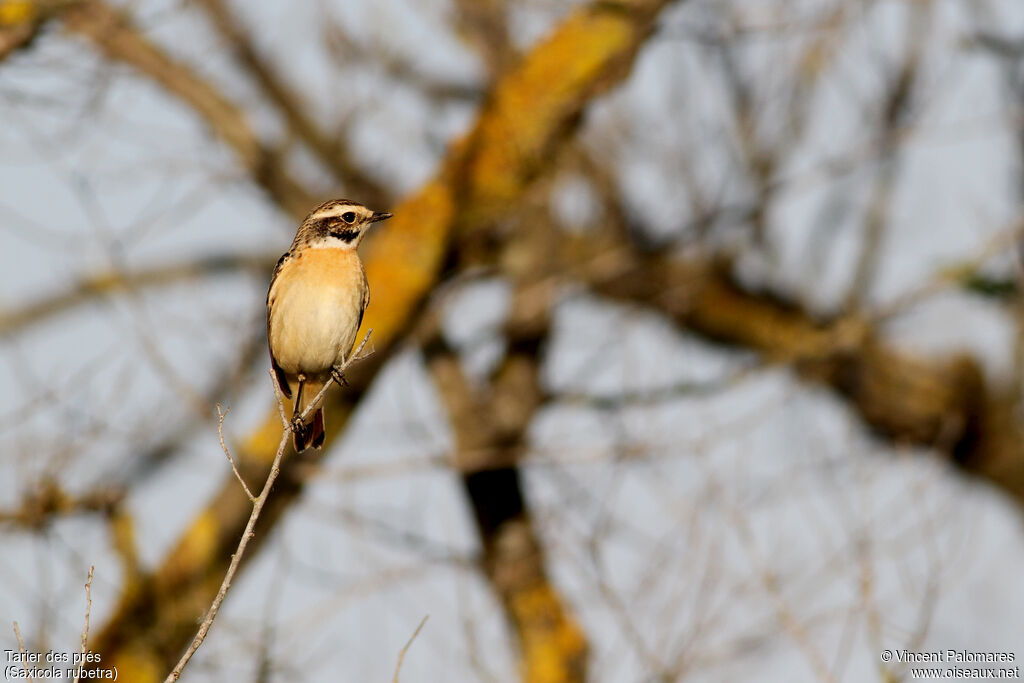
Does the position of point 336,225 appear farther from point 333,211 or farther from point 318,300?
point 318,300

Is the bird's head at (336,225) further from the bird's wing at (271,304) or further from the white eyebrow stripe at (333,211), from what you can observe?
the bird's wing at (271,304)

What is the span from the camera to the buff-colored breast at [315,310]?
18.7 ft

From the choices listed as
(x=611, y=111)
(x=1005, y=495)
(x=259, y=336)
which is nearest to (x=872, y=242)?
(x=611, y=111)

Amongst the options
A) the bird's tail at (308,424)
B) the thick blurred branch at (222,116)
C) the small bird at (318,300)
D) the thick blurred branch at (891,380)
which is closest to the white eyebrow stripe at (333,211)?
the small bird at (318,300)

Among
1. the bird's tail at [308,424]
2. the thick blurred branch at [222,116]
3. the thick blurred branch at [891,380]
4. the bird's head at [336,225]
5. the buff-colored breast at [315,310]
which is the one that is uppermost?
the thick blurred branch at [222,116]

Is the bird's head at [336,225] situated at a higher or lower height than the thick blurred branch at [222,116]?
lower

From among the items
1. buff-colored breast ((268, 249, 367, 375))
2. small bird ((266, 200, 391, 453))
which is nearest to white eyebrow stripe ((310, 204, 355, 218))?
Answer: small bird ((266, 200, 391, 453))

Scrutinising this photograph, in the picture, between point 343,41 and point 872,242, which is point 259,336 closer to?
point 343,41

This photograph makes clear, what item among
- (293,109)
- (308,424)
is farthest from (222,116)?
(308,424)

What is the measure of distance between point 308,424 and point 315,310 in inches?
21.3

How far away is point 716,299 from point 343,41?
5.12 metres

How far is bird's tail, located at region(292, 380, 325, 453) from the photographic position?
541 cm

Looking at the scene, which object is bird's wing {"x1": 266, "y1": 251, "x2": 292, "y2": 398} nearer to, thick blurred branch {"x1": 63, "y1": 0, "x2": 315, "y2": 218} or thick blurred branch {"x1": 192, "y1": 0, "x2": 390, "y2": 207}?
thick blurred branch {"x1": 63, "y1": 0, "x2": 315, "y2": 218}

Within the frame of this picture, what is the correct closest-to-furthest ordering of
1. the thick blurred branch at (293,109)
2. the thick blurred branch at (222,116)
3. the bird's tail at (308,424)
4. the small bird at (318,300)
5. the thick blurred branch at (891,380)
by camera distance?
1. the bird's tail at (308,424)
2. the small bird at (318,300)
3. the thick blurred branch at (222,116)
4. the thick blurred branch at (293,109)
5. the thick blurred branch at (891,380)
